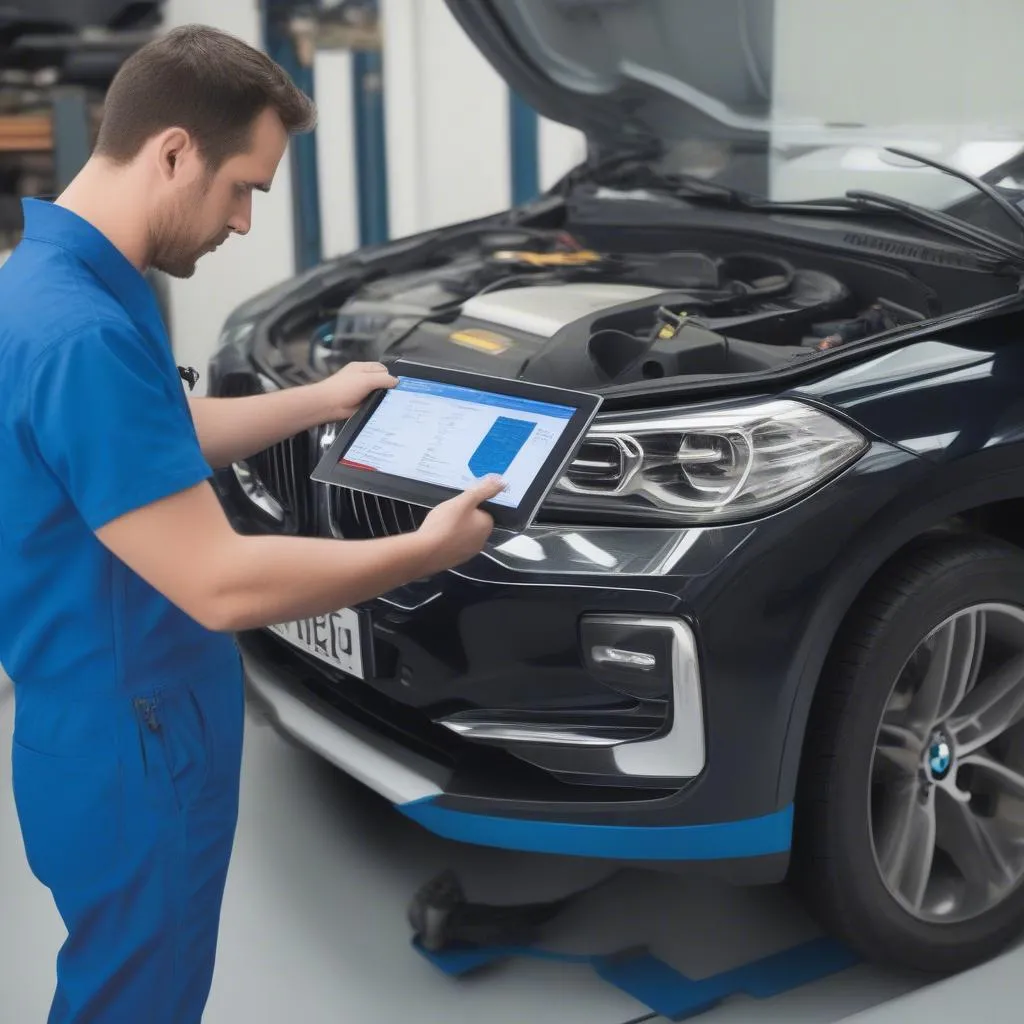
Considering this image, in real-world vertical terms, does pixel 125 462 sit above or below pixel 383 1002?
above

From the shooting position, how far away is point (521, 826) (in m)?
1.72

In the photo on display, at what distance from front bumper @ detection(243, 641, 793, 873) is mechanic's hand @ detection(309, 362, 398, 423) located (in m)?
0.48

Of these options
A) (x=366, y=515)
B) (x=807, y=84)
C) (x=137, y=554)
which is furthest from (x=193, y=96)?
(x=807, y=84)

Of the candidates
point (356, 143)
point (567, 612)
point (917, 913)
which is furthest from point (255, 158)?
point (356, 143)

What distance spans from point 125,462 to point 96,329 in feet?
0.40

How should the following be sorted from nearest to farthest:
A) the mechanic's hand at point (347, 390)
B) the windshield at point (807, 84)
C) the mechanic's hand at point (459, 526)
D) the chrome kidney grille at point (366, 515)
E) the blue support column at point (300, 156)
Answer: the mechanic's hand at point (459, 526), the mechanic's hand at point (347, 390), the chrome kidney grille at point (366, 515), the windshield at point (807, 84), the blue support column at point (300, 156)

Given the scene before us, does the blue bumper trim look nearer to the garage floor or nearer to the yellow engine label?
the garage floor

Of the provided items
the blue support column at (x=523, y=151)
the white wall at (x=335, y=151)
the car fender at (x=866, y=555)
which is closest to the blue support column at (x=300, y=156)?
the white wall at (x=335, y=151)

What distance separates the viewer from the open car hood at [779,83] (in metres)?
2.25

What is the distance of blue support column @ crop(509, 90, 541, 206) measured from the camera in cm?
617

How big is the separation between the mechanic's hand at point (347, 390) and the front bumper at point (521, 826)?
48cm

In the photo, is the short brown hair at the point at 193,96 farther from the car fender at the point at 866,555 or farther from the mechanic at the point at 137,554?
the car fender at the point at 866,555

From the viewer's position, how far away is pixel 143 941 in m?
1.40

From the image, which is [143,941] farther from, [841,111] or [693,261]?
[841,111]
